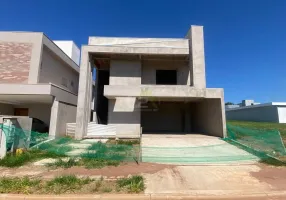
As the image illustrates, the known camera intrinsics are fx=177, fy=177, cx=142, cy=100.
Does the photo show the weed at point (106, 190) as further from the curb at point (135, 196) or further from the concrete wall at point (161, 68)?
the concrete wall at point (161, 68)

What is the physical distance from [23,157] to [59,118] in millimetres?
5618

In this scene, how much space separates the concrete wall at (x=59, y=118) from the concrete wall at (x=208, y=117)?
36.2ft

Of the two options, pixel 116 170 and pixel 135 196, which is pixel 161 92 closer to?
pixel 116 170

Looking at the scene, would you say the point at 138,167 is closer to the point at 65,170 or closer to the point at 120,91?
the point at 65,170

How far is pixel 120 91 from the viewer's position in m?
12.1

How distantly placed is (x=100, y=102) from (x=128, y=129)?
6.46 meters

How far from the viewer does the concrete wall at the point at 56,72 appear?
45.3 ft

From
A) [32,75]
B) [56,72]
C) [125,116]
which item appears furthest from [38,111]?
[125,116]

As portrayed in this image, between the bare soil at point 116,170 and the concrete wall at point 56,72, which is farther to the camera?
the concrete wall at point 56,72

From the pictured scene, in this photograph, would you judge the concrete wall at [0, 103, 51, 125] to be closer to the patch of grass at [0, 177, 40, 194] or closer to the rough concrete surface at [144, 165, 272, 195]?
the patch of grass at [0, 177, 40, 194]

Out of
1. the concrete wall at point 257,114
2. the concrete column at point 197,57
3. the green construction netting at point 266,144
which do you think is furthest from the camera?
the concrete wall at point 257,114

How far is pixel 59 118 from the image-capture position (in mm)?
12188

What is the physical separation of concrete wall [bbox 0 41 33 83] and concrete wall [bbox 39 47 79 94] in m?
1.06

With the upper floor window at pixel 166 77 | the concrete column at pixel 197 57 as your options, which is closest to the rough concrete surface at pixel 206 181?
the concrete column at pixel 197 57
